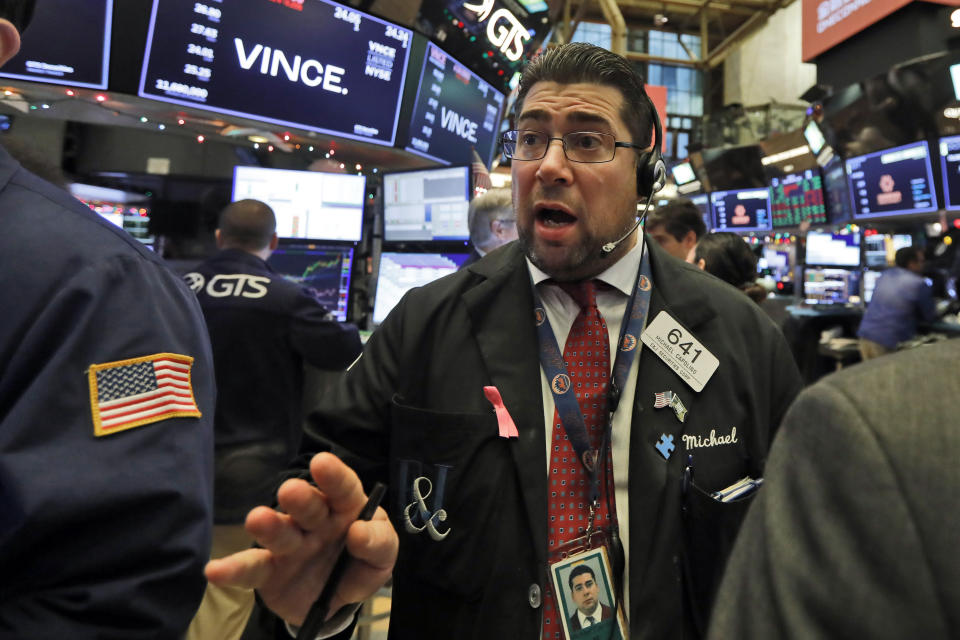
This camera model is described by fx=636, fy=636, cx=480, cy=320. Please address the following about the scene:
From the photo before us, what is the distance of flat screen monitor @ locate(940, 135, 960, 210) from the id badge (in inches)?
218

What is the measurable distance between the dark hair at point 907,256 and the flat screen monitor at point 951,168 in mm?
597

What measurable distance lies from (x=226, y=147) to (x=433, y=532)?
351 centimetres

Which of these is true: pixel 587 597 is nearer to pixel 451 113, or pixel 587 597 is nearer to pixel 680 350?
pixel 680 350

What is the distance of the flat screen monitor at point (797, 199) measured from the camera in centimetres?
738

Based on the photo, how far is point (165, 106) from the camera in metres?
3.12

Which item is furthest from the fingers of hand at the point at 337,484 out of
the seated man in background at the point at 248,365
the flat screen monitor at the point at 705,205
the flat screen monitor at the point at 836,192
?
the flat screen monitor at the point at 705,205

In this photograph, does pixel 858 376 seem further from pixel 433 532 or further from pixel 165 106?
pixel 165 106

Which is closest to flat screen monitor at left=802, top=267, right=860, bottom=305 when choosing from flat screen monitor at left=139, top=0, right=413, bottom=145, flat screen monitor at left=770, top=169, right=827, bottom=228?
flat screen monitor at left=770, top=169, right=827, bottom=228

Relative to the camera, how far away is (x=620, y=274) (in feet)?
4.61

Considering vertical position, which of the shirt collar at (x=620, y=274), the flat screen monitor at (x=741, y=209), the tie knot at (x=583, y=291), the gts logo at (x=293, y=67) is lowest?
the tie knot at (x=583, y=291)

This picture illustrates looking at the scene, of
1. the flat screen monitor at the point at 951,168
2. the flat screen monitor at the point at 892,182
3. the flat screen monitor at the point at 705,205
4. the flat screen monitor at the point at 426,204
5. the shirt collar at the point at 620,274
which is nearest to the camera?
the shirt collar at the point at 620,274

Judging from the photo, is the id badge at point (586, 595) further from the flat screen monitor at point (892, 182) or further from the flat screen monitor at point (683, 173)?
the flat screen monitor at point (683, 173)

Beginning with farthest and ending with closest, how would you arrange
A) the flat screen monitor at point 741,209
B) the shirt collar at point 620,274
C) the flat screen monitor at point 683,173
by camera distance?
the flat screen monitor at point 683,173 → the flat screen monitor at point 741,209 → the shirt collar at point 620,274

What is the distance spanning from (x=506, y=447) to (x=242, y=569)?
567 millimetres
